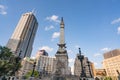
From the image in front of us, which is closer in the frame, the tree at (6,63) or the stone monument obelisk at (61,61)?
the stone monument obelisk at (61,61)

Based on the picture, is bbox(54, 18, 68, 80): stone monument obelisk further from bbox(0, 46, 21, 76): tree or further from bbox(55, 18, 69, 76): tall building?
bbox(0, 46, 21, 76): tree

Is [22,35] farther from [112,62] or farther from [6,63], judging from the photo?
[6,63]

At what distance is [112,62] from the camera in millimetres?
100000

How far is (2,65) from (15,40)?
328ft

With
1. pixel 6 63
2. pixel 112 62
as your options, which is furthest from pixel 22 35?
pixel 6 63

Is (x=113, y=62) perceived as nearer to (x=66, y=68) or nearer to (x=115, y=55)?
(x=115, y=55)

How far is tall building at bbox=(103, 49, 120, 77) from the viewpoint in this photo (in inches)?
3697

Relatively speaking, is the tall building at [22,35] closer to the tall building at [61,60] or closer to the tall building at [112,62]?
the tall building at [112,62]

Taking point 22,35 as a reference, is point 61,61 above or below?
below

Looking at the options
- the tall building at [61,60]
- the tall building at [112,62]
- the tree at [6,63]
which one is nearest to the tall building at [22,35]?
the tree at [6,63]

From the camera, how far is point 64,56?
24.9 m

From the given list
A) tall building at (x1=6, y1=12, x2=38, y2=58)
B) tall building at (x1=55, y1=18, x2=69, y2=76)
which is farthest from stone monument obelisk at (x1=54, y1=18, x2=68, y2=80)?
tall building at (x1=6, y1=12, x2=38, y2=58)

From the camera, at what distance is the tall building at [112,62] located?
93.9 metres

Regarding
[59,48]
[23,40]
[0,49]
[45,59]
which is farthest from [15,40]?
[59,48]
